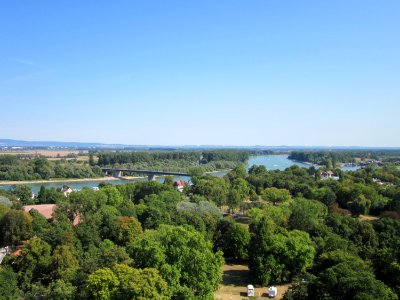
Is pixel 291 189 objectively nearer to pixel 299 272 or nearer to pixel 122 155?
pixel 299 272

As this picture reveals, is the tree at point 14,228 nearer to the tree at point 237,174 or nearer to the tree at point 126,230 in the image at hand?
the tree at point 126,230

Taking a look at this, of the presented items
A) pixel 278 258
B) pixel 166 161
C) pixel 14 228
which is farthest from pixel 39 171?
pixel 278 258

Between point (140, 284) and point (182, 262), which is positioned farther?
point (182, 262)

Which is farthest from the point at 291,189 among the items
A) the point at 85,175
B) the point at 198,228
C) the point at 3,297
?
the point at 85,175

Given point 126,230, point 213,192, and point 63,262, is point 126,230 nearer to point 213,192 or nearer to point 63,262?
point 63,262

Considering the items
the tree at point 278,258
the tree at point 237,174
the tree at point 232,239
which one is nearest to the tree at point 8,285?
the tree at point 278,258

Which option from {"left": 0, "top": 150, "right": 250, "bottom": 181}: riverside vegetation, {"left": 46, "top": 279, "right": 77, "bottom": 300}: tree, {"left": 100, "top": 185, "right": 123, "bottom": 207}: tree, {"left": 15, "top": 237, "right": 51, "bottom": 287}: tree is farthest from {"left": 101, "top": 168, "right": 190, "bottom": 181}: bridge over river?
{"left": 46, "top": 279, "right": 77, "bottom": 300}: tree

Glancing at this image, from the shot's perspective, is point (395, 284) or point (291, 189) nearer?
point (395, 284)
